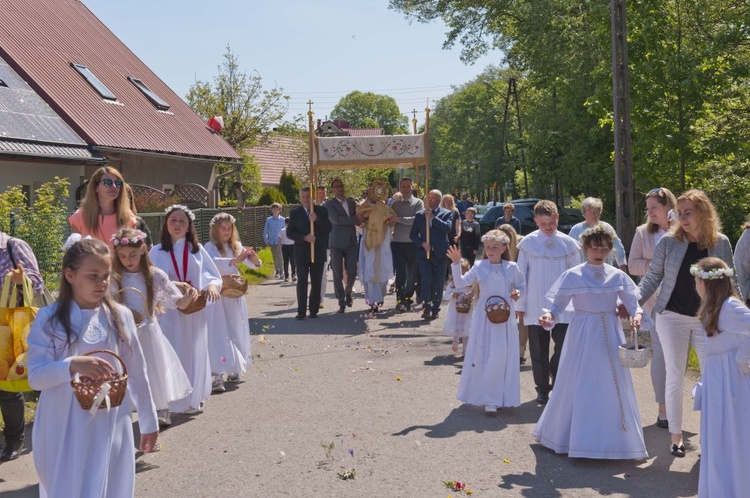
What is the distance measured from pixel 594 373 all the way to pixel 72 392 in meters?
4.17

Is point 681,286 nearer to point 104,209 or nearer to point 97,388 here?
point 97,388

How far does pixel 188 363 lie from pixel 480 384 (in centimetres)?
269

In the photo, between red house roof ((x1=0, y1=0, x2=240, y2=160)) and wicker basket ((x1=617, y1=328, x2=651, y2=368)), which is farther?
red house roof ((x1=0, y1=0, x2=240, y2=160))

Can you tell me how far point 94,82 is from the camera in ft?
91.8

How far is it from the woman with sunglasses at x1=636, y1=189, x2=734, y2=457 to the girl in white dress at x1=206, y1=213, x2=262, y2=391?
4.59m

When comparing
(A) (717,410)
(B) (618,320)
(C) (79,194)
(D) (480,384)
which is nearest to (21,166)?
(C) (79,194)

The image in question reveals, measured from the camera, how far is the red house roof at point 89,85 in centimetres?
2472

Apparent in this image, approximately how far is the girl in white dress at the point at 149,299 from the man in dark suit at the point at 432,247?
29.4ft

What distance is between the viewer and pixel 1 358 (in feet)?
22.2

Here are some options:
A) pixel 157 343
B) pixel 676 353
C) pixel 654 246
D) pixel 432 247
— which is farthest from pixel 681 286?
pixel 432 247

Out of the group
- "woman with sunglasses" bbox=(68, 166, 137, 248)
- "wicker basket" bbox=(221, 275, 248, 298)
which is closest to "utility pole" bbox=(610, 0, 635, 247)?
"wicker basket" bbox=(221, 275, 248, 298)

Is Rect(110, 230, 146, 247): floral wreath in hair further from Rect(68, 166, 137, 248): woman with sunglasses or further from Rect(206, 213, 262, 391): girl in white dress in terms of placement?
Rect(206, 213, 262, 391): girl in white dress

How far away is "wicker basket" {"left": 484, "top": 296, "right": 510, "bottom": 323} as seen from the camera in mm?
9023

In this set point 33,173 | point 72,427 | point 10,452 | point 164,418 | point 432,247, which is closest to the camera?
point 72,427
